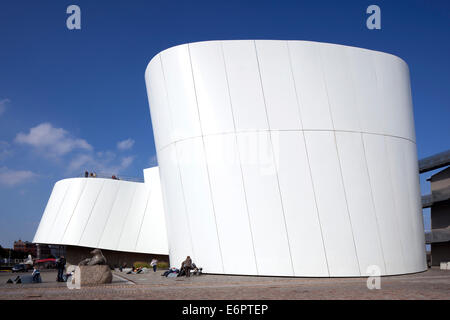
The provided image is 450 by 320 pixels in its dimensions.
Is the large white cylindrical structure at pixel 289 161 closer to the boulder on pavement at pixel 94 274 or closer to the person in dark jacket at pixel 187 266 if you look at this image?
the person in dark jacket at pixel 187 266

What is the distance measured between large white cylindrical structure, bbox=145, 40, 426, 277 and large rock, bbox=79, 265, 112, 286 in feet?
15.6

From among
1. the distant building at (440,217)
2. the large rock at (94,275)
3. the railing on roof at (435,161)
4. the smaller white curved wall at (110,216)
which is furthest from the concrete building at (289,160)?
the distant building at (440,217)

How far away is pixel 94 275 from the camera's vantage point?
42.6 feet

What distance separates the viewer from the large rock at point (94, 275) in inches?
500

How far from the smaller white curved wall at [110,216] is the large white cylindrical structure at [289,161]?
11273 mm

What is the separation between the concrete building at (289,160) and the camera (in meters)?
16.0

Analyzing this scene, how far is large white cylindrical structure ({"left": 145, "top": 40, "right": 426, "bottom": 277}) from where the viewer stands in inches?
632

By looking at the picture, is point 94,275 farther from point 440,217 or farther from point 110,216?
point 440,217

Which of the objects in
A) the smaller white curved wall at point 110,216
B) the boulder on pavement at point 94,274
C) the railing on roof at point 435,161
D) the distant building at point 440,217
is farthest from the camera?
the distant building at point 440,217

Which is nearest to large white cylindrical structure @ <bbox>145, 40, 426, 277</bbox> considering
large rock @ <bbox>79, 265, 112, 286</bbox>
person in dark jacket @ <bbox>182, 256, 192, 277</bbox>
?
person in dark jacket @ <bbox>182, 256, 192, 277</bbox>

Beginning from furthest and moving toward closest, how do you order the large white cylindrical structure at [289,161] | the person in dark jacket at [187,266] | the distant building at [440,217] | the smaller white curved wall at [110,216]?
the distant building at [440,217], the smaller white curved wall at [110,216], the person in dark jacket at [187,266], the large white cylindrical structure at [289,161]

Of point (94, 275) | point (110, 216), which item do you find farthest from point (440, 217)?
point (94, 275)

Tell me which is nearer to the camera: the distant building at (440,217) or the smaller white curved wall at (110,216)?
the smaller white curved wall at (110,216)

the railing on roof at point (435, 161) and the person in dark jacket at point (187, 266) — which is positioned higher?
the railing on roof at point (435, 161)
